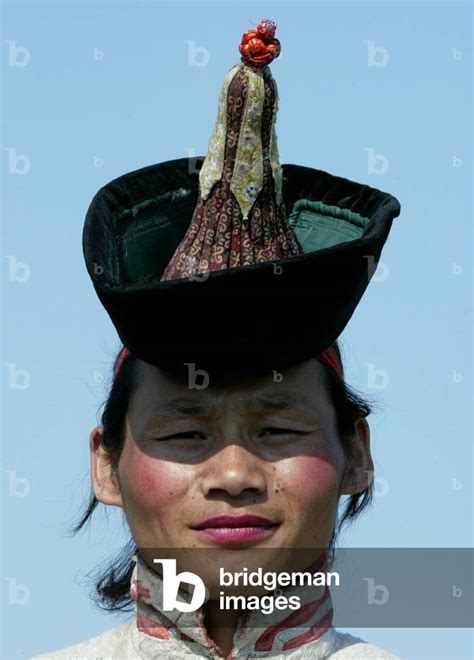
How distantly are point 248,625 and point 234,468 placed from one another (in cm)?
58

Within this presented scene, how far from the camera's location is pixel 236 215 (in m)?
6.38

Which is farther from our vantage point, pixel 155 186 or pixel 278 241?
pixel 155 186

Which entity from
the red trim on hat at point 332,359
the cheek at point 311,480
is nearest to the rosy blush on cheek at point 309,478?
the cheek at point 311,480

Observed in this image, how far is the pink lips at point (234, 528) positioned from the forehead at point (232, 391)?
362 mm

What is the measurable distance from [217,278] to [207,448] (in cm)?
59

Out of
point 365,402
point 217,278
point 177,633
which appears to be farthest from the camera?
point 365,402

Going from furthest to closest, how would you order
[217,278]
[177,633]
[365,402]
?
[365,402] < [177,633] < [217,278]

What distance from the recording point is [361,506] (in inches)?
275

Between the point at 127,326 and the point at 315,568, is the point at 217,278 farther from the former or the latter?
the point at 315,568

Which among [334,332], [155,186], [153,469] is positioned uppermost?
[155,186]

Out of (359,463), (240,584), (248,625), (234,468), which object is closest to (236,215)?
(234,468)

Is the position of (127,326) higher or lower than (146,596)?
higher

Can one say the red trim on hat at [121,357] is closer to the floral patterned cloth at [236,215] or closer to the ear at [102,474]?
the ear at [102,474]

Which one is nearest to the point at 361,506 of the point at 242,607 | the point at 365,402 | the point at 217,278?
the point at 365,402
